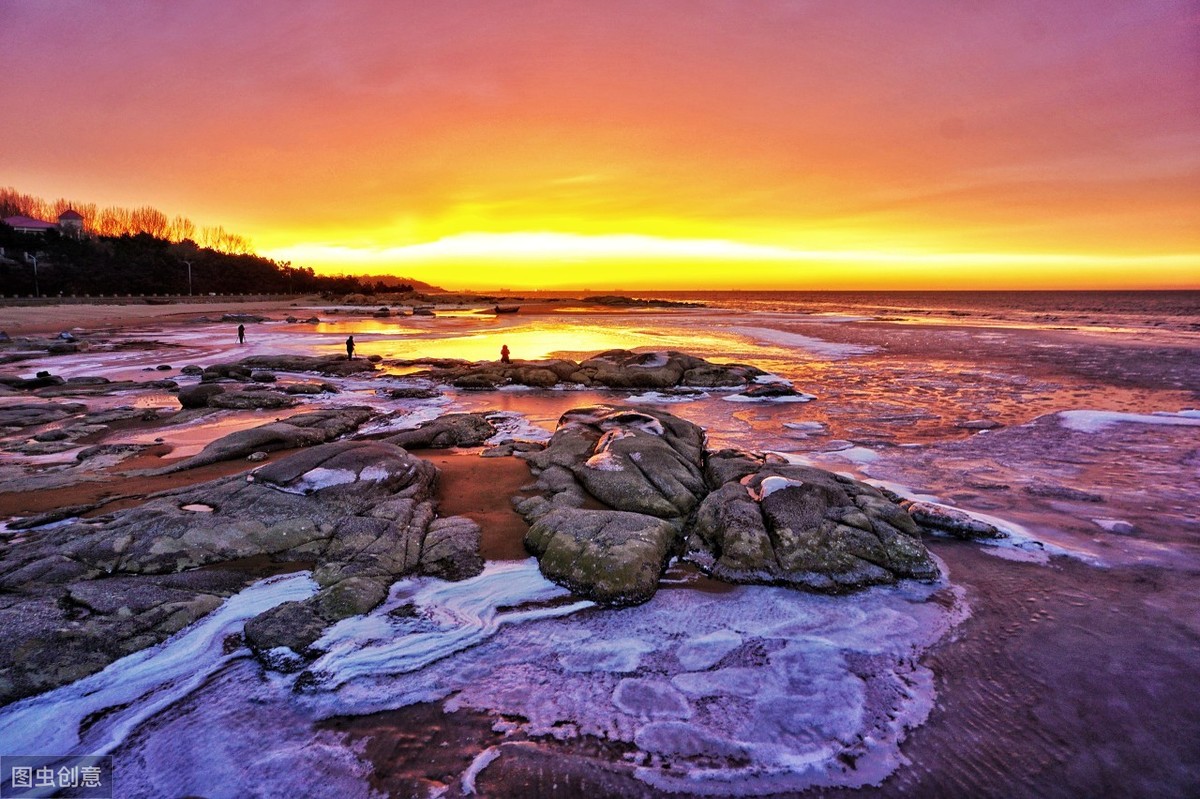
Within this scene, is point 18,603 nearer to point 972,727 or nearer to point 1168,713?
point 972,727

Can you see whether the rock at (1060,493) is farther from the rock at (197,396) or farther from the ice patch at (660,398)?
the rock at (197,396)

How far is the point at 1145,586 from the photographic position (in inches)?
265

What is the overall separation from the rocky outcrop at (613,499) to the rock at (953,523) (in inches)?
133

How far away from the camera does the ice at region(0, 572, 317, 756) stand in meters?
4.38

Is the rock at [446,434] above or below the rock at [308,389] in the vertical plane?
below

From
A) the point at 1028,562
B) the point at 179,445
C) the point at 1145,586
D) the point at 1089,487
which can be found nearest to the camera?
the point at 1145,586

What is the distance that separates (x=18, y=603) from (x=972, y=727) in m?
8.92

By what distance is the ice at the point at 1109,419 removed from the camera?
14937 mm

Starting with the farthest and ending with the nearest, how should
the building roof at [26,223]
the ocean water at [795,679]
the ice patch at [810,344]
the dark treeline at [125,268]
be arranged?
the building roof at [26,223], the dark treeline at [125,268], the ice patch at [810,344], the ocean water at [795,679]

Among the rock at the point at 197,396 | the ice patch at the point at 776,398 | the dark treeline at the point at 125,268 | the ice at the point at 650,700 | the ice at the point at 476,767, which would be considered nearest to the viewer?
the ice at the point at 476,767

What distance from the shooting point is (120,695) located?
4801mm

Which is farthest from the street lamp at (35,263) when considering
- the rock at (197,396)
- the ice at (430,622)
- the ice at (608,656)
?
the ice at (608,656)

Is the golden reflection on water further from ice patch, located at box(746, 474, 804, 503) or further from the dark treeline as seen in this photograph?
the dark treeline

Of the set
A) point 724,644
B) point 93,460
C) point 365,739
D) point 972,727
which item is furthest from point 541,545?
point 93,460
